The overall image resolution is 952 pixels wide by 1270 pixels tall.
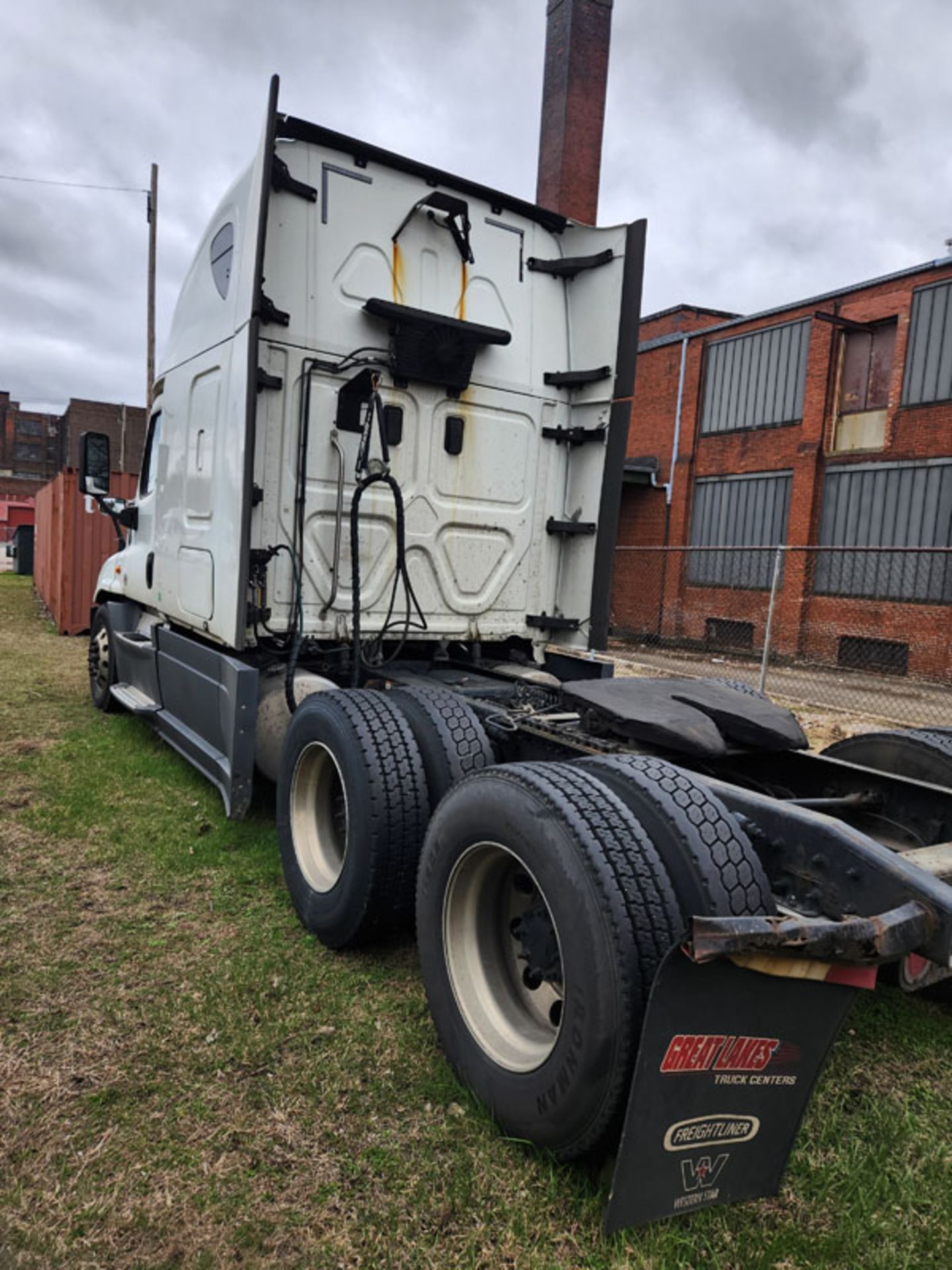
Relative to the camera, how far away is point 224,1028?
271 cm

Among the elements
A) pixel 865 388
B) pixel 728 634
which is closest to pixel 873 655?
pixel 728 634

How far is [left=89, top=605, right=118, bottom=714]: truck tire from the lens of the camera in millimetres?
6820

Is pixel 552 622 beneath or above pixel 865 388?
beneath

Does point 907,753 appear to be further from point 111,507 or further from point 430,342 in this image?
point 111,507

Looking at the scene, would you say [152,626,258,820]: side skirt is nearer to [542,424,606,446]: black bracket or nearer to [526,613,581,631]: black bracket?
[526,613,581,631]: black bracket

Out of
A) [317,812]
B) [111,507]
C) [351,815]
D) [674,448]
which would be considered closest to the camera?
[351,815]

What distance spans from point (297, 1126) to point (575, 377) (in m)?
4.04

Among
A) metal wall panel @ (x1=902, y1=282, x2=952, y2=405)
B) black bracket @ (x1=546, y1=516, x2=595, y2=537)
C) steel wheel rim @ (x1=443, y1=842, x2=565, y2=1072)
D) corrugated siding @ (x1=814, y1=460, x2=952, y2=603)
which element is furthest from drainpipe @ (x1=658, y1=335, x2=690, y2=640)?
steel wheel rim @ (x1=443, y1=842, x2=565, y2=1072)

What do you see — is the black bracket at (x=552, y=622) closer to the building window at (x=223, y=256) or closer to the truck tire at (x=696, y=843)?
the building window at (x=223, y=256)

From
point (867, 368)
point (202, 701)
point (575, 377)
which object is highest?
point (867, 368)

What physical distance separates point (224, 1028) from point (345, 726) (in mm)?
1111

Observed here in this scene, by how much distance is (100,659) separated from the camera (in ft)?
23.1

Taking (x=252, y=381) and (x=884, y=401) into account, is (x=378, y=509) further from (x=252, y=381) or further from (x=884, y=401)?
(x=884, y=401)

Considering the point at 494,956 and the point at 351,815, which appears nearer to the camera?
the point at 494,956
